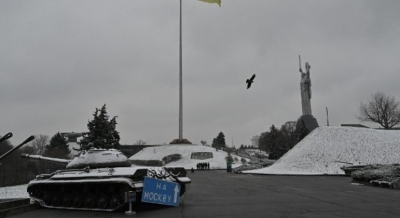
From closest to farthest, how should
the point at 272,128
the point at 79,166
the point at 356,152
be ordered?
the point at 79,166, the point at 356,152, the point at 272,128

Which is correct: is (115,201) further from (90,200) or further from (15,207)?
(15,207)

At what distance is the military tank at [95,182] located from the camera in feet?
30.5

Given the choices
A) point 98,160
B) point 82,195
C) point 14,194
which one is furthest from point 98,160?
point 14,194

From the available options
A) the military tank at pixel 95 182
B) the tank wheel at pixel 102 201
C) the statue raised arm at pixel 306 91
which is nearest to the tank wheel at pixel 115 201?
the military tank at pixel 95 182

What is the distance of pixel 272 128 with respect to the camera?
79.3 metres

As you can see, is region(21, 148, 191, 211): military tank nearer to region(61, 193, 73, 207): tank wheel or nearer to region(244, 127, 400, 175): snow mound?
region(61, 193, 73, 207): tank wheel

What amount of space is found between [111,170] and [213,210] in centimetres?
323

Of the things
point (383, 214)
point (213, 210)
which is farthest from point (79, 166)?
point (383, 214)

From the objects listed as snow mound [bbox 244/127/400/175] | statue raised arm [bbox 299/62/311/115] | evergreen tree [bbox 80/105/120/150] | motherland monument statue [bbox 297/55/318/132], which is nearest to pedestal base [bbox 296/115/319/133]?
motherland monument statue [bbox 297/55/318/132]

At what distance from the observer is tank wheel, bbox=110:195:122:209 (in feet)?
30.5

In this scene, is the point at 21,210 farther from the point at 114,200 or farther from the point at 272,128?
the point at 272,128

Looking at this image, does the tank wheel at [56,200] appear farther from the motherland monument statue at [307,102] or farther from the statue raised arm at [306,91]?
the statue raised arm at [306,91]

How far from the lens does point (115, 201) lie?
9312 millimetres

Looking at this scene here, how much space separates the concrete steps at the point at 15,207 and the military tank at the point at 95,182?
321mm
